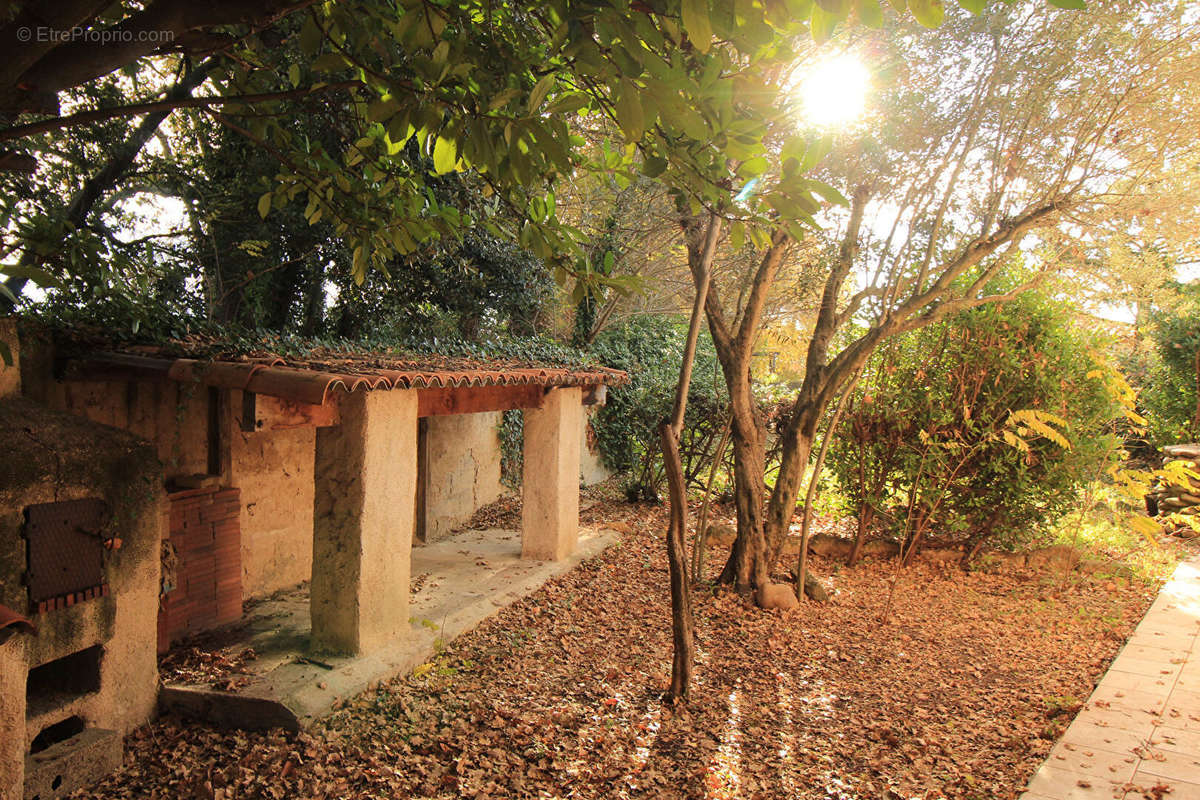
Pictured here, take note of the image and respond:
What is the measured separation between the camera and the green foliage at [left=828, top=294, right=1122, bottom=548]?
26.1 ft

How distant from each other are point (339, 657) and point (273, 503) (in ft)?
6.19

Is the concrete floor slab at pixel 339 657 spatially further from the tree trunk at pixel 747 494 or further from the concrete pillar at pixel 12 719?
the tree trunk at pixel 747 494

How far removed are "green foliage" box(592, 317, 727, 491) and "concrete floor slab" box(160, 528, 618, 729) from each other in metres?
3.38

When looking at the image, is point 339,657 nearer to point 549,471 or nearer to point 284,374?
point 284,374

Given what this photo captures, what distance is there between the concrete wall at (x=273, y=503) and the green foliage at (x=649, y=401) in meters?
5.64

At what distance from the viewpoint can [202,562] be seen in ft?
17.1

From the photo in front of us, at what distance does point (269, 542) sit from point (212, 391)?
4.86 feet

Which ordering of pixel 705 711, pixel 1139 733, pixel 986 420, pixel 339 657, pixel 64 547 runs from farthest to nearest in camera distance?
pixel 986 420 → pixel 705 711 → pixel 339 657 → pixel 1139 733 → pixel 64 547

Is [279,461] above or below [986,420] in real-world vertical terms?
below

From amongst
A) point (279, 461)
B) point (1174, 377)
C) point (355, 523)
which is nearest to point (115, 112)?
point (355, 523)

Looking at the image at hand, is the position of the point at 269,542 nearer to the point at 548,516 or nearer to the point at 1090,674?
the point at 548,516

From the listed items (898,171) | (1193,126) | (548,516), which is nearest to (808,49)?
(898,171)

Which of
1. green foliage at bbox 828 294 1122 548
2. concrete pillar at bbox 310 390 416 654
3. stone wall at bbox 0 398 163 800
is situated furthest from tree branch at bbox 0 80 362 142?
green foliage at bbox 828 294 1122 548

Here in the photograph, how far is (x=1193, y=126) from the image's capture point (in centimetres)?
634
